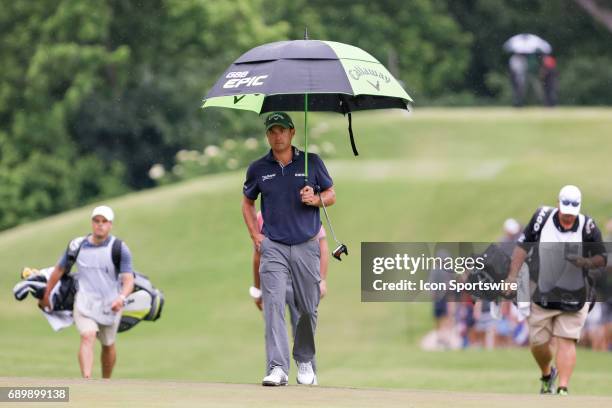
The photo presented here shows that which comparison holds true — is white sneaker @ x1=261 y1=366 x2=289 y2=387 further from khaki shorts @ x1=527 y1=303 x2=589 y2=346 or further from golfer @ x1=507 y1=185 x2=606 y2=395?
khaki shorts @ x1=527 y1=303 x2=589 y2=346

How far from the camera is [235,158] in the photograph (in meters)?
41.5

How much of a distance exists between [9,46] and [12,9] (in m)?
1.16

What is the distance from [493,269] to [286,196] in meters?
2.31

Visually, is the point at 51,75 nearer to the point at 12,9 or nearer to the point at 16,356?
the point at 12,9

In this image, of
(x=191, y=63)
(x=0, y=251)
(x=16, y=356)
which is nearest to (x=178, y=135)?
(x=191, y=63)

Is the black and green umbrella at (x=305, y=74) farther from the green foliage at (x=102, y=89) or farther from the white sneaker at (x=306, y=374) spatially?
the green foliage at (x=102, y=89)

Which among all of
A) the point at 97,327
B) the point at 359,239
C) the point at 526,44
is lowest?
the point at 97,327

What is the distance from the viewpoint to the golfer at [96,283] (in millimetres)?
13969

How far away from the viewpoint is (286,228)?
11.6 metres

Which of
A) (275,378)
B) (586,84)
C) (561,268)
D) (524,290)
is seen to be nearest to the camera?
(275,378)

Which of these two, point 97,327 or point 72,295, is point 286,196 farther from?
point 72,295

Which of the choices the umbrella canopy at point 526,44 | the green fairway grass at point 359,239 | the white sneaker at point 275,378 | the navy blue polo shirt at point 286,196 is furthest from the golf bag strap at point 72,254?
the umbrella canopy at point 526,44

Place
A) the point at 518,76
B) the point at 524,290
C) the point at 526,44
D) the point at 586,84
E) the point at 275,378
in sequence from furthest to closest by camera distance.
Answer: the point at 586,84, the point at 526,44, the point at 518,76, the point at 524,290, the point at 275,378

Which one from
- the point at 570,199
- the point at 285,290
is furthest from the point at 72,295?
the point at 570,199
